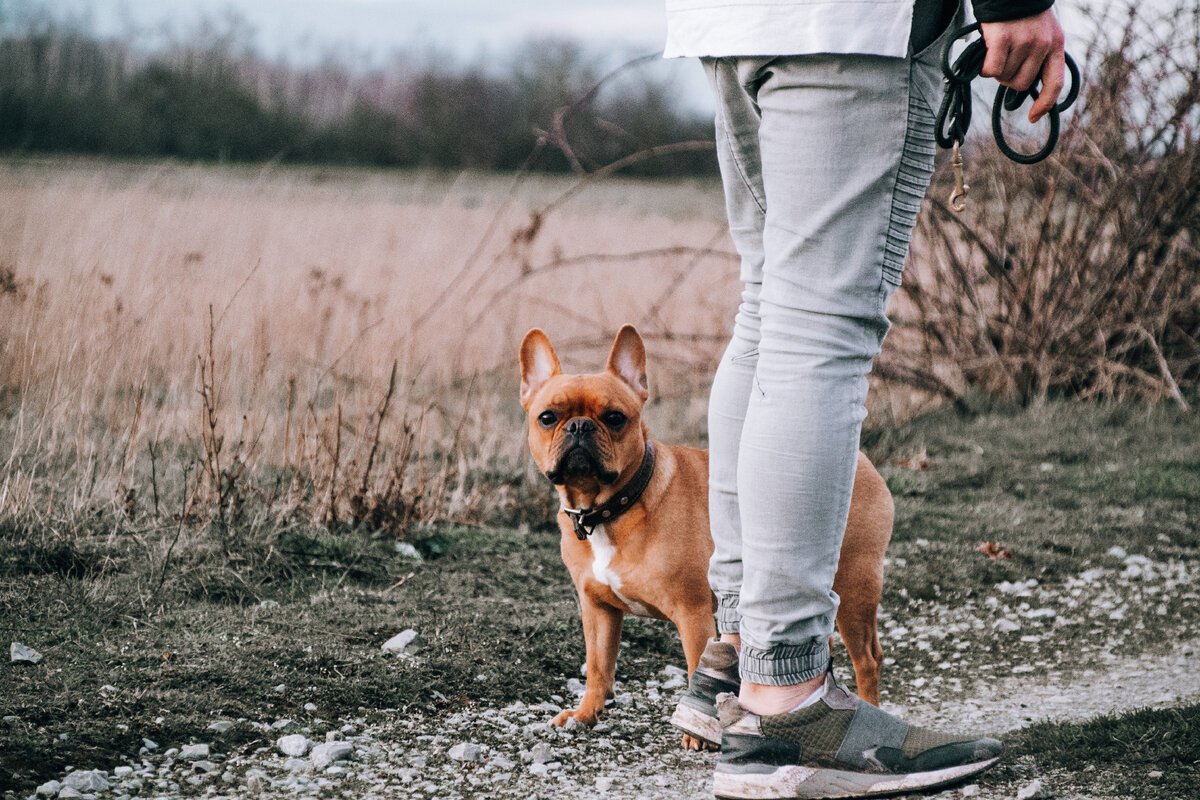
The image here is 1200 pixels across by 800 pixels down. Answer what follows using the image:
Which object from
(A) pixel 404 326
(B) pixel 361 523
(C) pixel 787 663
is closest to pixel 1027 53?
(C) pixel 787 663

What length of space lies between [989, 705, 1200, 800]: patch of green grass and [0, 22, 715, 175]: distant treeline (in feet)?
42.1

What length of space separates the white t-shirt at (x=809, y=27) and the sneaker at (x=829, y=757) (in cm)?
113

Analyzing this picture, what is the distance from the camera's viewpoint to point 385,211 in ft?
42.2

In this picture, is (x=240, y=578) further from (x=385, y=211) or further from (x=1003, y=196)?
(x=385, y=211)

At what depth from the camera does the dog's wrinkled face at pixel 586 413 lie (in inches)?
112

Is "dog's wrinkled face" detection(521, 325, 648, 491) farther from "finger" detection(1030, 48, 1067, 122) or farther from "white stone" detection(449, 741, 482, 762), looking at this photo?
"finger" detection(1030, 48, 1067, 122)

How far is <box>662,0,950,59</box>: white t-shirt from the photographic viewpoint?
1989mm

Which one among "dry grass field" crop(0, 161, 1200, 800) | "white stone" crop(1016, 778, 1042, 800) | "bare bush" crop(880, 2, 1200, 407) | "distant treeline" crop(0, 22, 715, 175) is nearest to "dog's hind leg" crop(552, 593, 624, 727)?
"dry grass field" crop(0, 161, 1200, 800)

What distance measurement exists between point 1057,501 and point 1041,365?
1.71 meters

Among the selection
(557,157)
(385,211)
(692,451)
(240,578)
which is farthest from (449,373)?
(557,157)

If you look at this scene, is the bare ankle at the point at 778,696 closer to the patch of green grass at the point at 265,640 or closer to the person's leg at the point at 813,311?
the person's leg at the point at 813,311

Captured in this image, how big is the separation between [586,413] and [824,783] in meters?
1.11

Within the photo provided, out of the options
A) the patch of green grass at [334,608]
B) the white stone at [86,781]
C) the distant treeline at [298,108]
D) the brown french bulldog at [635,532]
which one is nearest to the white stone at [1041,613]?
the patch of green grass at [334,608]

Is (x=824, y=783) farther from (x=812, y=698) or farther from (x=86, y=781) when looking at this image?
(x=86, y=781)
